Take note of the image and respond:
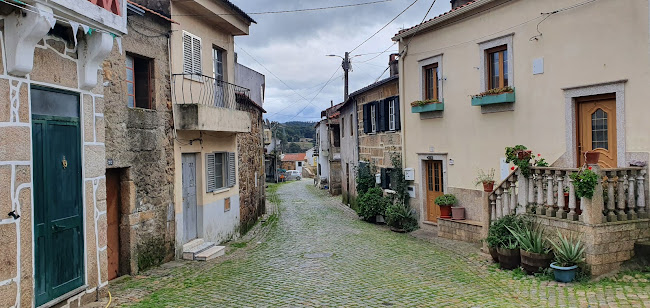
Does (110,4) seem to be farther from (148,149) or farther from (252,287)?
(252,287)

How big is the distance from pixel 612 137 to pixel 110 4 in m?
9.18

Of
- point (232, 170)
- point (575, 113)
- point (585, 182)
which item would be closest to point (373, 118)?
point (232, 170)

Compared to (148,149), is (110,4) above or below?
above

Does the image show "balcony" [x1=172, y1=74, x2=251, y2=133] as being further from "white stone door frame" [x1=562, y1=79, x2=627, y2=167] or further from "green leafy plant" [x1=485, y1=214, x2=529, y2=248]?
"white stone door frame" [x1=562, y1=79, x2=627, y2=167]

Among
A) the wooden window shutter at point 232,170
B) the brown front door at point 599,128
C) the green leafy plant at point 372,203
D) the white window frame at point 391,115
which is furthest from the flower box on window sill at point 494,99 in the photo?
the wooden window shutter at point 232,170

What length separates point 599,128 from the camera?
9.70 m

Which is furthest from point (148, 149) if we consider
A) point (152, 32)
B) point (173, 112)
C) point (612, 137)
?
point (612, 137)

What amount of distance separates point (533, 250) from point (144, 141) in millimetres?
7736

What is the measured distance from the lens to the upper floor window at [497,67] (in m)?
12.1

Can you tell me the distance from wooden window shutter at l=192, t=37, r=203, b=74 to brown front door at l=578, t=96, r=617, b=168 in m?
8.87

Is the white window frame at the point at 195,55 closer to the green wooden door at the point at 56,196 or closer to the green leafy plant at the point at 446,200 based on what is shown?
the green wooden door at the point at 56,196

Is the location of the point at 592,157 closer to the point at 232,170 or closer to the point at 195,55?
the point at 195,55

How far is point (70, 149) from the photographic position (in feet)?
20.6

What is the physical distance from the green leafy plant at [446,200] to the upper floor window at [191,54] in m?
7.43
